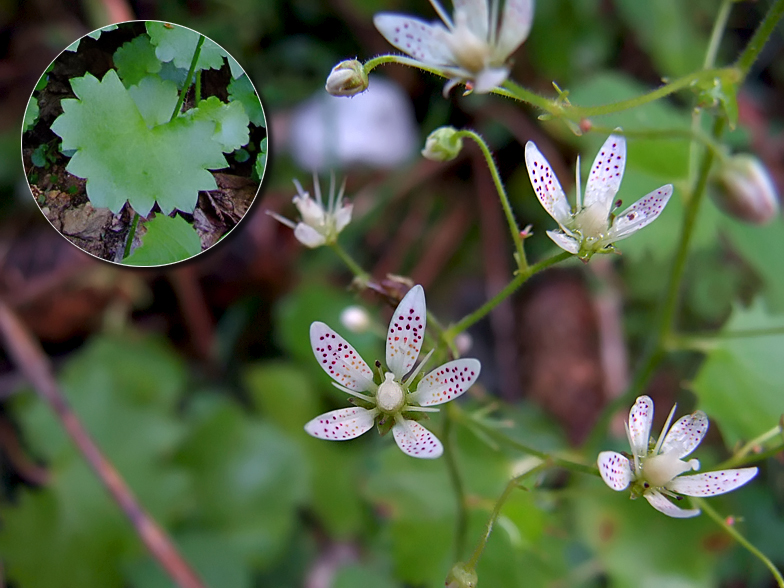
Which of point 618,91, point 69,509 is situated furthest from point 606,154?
point 69,509

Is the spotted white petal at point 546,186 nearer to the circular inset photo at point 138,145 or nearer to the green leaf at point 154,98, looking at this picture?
the circular inset photo at point 138,145

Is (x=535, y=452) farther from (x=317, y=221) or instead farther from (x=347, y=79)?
(x=347, y=79)

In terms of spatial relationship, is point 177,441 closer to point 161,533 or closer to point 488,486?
point 161,533

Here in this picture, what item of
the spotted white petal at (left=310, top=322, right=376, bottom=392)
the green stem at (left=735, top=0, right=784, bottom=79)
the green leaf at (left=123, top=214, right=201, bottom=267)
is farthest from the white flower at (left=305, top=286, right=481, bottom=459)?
the green stem at (left=735, top=0, right=784, bottom=79)

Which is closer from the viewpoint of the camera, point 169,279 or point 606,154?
point 606,154

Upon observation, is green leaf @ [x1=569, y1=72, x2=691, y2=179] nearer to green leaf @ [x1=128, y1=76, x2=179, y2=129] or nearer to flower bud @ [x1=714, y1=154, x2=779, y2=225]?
flower bud @ [x1=714, y1=154, x2=779, y2=225]

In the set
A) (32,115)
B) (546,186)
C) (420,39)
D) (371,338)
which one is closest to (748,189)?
(546,186)
